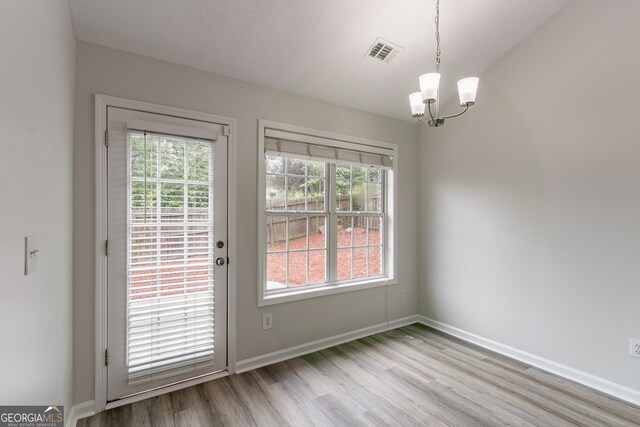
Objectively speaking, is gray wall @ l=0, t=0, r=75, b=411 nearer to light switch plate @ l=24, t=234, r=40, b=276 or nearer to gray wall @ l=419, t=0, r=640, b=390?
light switch plate @ l=24, t=234, r=40, b=276

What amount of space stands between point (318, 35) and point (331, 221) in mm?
1703

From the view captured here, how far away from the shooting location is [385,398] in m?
2.33

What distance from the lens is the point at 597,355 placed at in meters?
2.49

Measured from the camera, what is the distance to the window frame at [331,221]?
2.81 m

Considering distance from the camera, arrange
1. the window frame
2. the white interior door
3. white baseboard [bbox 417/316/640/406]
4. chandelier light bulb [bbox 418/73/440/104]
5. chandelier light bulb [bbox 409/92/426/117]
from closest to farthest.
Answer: chandelier light bulb [bbox 418/73/440/104] < chandelier light bulb [bbox 409/92/426/117] < the white interior door < white baseboard [bbox 417/316/640/406] < the window frame

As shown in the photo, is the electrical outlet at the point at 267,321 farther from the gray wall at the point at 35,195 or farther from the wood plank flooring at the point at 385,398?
the gray wall at the point at 35,195

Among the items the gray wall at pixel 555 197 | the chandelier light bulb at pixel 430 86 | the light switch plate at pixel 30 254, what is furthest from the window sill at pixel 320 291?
the chandelier light bulb at pixel 430 86

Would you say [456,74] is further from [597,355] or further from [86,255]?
[86,255]

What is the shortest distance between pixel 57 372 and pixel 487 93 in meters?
3.96

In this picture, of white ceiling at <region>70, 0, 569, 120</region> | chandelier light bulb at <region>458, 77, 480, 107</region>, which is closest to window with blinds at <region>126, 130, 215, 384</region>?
white ceiling at <region>70, 0, 569, 120</region>

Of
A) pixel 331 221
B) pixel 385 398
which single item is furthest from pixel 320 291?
pixel 385 398

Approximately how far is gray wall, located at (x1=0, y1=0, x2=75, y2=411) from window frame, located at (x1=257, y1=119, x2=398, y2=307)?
134cm

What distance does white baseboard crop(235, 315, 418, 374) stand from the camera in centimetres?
275

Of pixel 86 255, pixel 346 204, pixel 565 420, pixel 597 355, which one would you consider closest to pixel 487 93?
pixel 346 204
